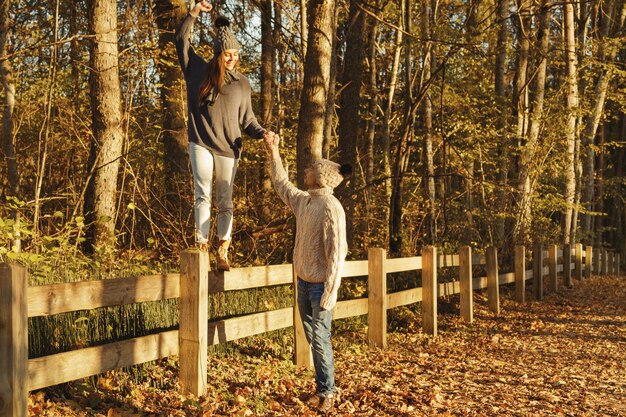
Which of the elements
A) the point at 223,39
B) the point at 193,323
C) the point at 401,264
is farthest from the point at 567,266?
the point at 193,323

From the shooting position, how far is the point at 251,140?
1487 centimetres

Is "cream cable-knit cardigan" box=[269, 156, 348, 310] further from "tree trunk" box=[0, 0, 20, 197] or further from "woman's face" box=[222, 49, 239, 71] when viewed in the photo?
"tree trunk" box=[0, 0, 20, 197]

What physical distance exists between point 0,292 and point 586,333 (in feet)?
32.9

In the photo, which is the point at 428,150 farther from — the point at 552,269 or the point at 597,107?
the point at 597,107

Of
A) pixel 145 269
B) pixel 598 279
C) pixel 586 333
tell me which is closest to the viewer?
pixel 145 269

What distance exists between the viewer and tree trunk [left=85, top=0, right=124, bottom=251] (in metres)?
9.69

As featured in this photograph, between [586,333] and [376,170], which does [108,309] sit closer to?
[586,333]

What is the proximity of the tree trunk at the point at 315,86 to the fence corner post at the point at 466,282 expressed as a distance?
3976 millimetres

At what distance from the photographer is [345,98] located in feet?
49.0

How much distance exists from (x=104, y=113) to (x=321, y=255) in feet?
15.4

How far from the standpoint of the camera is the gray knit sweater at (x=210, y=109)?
6711 mm

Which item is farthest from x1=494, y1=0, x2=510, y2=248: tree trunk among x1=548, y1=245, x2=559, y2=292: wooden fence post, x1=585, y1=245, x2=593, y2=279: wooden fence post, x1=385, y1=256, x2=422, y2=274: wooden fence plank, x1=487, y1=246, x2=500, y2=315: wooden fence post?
x1=585, y1=245, x2=593, y2=279: wooden fence post

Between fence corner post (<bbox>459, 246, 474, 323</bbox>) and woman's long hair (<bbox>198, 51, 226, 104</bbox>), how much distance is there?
22.4ft

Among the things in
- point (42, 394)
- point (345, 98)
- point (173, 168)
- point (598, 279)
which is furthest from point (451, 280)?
point (598, 279)
